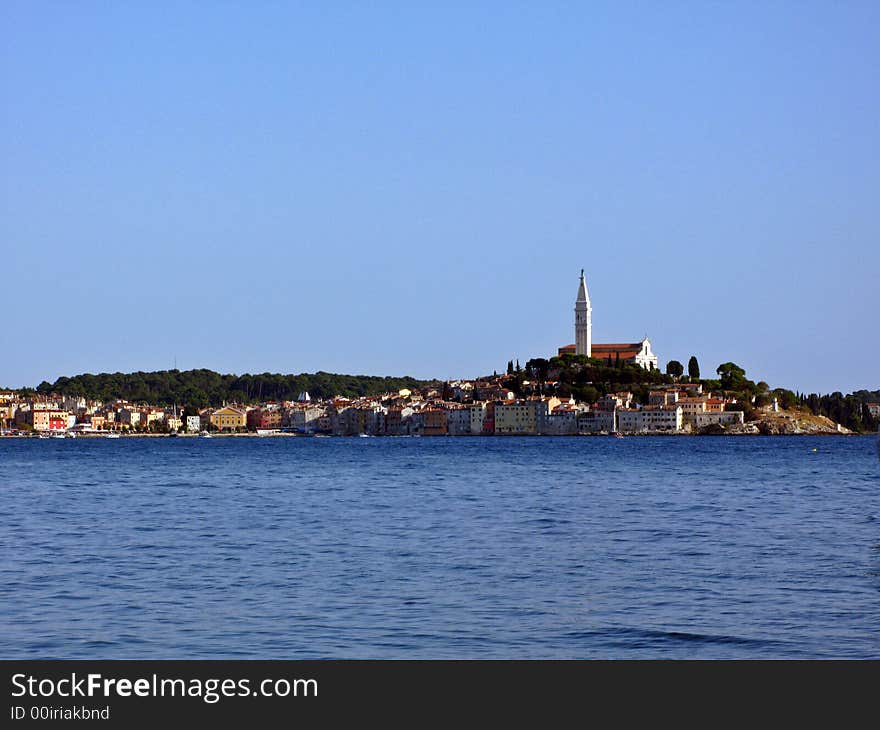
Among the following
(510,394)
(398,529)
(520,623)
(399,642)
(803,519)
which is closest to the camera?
(399,642)

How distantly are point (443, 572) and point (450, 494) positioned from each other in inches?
677

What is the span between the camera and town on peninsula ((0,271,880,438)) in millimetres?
133625

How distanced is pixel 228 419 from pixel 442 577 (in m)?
155

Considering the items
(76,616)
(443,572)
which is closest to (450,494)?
(443,572)

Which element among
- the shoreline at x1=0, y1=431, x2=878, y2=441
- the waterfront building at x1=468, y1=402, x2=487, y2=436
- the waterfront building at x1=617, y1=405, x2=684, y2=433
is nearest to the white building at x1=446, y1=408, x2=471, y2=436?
the shoreline at x1=0, y1=431, x2=878, y2=441

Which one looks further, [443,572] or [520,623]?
[443,572]

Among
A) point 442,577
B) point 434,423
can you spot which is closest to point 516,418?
point 434,423

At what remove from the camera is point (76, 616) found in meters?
12.1

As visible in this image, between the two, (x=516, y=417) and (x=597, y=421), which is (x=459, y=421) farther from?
(x=597, y=421)

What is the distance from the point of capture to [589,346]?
157m
